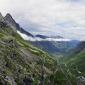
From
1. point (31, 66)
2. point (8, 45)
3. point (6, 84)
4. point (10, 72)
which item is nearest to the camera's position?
point (6, 84)

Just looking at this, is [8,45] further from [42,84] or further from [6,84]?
[6,84]

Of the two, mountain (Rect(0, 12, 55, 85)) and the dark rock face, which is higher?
mountain (Rect(0, 12, 55, 85))

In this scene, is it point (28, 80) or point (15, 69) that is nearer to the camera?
point (15, 69)

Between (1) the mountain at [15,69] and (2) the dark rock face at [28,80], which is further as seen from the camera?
(2) the dark rock face at [28,80]

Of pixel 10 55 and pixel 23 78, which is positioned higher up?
pixel 10 55

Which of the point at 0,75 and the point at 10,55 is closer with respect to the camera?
the point at 0,75

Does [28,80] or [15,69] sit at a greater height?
[15,69]

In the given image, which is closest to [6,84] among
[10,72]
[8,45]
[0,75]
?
[0,75]

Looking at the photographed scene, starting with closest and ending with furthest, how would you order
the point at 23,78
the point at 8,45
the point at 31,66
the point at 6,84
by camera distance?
1. the point at 6,84
2. the point at 23,78
3. the point at 8,45
4. the point at 31,66

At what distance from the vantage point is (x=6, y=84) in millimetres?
131000

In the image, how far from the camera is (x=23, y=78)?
15812cm

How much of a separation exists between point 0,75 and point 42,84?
1936 inches

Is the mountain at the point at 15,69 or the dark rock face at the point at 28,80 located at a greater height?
the mountain at the point at 15,69

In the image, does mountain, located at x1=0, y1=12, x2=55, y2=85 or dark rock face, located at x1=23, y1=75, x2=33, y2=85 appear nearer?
mountain, located at x1=0, y1=12, x2=55, y2=85
